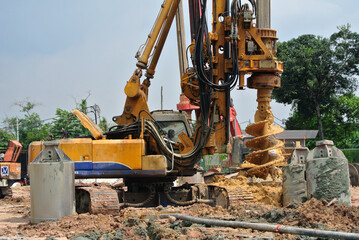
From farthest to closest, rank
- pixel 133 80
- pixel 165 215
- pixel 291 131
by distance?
pixel 291 131 < pixel 133 80 < pixel 165 215

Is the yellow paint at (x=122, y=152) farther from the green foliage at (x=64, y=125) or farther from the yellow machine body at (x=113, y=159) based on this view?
the green foliage at (x=64, y=125)

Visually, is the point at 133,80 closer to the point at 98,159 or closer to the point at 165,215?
the point at 98,159

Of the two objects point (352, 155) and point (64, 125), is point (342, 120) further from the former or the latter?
point (64, 125)

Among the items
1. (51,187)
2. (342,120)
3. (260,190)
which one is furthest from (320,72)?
(51,187)

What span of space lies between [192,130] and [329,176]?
4845 millimetres

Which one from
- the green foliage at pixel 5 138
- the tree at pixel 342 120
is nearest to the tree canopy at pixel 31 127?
the green foliage at pixel 5 138

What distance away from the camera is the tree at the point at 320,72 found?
47.4m

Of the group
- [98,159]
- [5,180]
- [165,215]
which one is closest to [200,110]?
[98,159]

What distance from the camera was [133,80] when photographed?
15.6 meters

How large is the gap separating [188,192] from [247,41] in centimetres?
367

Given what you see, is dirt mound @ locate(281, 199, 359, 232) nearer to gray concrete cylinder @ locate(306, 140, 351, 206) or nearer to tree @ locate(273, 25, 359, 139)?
gray concrete cylinder @ locate(306, 140, 351, 206)

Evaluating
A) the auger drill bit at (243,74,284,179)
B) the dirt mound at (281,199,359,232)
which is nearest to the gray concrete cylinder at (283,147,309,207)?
the dirt mound at (281,199,359,232)

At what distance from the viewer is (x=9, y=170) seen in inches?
856

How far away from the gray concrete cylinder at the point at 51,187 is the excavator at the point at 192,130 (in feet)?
2.77
